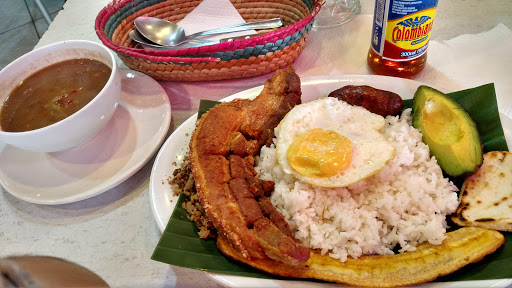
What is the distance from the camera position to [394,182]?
5.87 ft

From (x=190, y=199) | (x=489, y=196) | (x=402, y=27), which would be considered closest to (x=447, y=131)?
(x=489, y=196)

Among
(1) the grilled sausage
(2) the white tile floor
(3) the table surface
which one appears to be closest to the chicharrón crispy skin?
(3) the table surface

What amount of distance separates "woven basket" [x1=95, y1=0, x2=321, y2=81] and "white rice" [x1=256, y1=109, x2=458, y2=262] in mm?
783

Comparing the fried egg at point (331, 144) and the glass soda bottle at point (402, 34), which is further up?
the glass soda bottle at point (402, 34)

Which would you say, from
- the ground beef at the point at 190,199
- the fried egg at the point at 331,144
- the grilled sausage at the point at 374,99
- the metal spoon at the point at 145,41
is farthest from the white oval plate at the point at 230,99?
the metal spoon at the point at 145,41

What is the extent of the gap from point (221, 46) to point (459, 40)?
175 centimetres

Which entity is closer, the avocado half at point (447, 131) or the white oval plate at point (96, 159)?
the avocado half at point (447, 131)

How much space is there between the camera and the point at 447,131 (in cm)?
185

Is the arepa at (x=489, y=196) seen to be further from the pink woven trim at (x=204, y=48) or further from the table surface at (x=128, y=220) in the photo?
the pink woven trim at (x=204, y=48)

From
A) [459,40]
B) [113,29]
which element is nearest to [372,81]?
[459,40]

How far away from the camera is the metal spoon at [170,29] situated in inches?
106

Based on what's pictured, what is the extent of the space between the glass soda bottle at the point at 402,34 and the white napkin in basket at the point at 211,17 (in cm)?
107

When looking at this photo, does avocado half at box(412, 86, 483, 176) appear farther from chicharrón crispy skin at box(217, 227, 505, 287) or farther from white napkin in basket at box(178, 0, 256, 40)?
white napkin in basket at box(178, 0, 256, 40)

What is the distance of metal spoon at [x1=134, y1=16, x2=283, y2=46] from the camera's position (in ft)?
8.81
